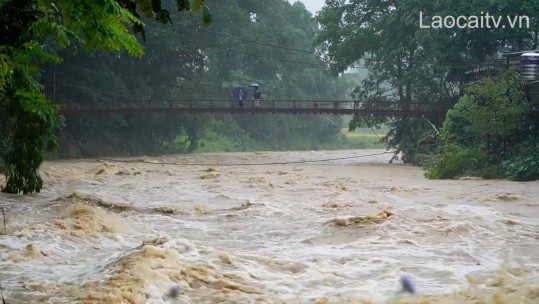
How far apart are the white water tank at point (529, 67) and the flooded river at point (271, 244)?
4.38 m

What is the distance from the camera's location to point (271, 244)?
37.6ft

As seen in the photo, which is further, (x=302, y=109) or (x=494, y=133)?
(x=302, y=109)

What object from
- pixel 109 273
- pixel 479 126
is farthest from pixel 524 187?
pixel 109 273

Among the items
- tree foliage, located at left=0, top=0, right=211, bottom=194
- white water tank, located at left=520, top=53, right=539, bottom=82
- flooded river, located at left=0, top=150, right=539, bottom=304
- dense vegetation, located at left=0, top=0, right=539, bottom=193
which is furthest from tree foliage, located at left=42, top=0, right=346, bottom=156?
tree foliage, located at left=0, top=0, right=211, bottom=194

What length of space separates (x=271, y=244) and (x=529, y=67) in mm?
14220

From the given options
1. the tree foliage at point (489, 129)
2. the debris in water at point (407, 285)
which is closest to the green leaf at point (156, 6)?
the debris in water at point (407, 285)

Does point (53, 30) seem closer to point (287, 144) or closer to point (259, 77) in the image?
point (259, 77)

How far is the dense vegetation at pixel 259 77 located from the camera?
736cm

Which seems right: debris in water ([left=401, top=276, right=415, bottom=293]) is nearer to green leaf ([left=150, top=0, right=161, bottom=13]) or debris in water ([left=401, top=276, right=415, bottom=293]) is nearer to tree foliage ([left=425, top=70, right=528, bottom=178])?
green leaf ([left=150, top=0, right=161, bottom=13])

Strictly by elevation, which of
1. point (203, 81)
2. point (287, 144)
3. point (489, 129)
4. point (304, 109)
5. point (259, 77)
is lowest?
point (287, 144)

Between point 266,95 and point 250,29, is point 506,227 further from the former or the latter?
point 266,95

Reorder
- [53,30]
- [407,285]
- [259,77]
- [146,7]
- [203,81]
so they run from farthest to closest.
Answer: [259,77] < [203,81] < [407,285] < [53,30] < [146,7]

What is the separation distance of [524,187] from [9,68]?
50.1ft

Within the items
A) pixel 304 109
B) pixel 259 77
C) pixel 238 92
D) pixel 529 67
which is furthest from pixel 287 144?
pixel 529 67
